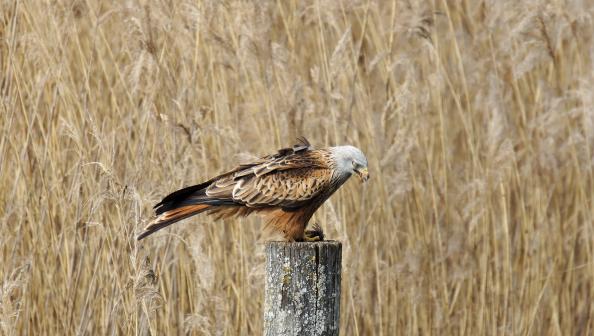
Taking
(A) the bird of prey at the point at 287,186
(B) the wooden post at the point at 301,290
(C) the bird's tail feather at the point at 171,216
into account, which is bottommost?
(B) the wooden post at the point at 301,290

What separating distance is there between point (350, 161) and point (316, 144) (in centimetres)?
110

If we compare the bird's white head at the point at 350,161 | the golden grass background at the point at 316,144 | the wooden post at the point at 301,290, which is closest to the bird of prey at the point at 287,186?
the bird's white head at the point at 350,161

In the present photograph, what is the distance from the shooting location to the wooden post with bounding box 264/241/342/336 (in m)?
3.10

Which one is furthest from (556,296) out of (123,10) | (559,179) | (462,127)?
(123,10)

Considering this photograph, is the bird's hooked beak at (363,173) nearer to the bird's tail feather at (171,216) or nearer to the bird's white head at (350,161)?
the bird's white head at (350,161)

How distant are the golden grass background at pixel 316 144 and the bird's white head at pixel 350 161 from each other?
0.29 m

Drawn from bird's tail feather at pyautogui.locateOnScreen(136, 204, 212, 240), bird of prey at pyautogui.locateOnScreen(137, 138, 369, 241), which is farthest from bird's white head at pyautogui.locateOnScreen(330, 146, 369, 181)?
bird's tail feather at pyautogui.locateOnScreen(136, 204, 212, 240)

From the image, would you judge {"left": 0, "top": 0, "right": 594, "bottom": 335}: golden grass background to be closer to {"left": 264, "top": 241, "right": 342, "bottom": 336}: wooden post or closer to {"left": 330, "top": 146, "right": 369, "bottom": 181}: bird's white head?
{"left": 330, "top": 146, "right": 369, "bottom": 181}: bird's white head

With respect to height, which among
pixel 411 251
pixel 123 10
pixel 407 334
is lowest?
pixel 407 334

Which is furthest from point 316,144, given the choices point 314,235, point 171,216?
point 171,216

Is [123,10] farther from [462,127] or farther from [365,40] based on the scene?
[462,127]

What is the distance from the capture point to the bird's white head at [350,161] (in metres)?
3.93

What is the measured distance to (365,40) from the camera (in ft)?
18.4

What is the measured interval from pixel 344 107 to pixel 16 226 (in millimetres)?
1835
